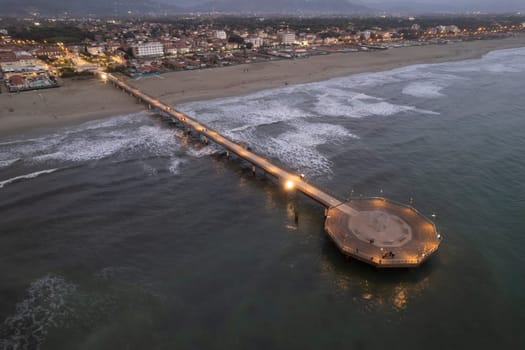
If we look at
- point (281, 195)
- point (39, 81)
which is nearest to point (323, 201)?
point (281, 195)

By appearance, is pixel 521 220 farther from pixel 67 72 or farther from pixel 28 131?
pixel 67 72

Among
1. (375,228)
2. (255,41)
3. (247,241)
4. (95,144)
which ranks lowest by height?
(247,241)

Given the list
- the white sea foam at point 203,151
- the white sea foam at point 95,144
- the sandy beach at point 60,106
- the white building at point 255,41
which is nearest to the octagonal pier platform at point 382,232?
the white sea foam at point 203,151

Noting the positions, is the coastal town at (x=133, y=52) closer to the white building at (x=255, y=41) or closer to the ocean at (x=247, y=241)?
the white building at (x=255, y=41)

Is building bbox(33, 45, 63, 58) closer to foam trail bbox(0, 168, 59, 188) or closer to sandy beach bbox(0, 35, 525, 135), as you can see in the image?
sandy beach bbox(0, 35, 525, 135)

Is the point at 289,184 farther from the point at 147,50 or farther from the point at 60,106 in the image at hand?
the point at 147,50

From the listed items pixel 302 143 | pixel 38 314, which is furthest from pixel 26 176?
pixel 302 143
